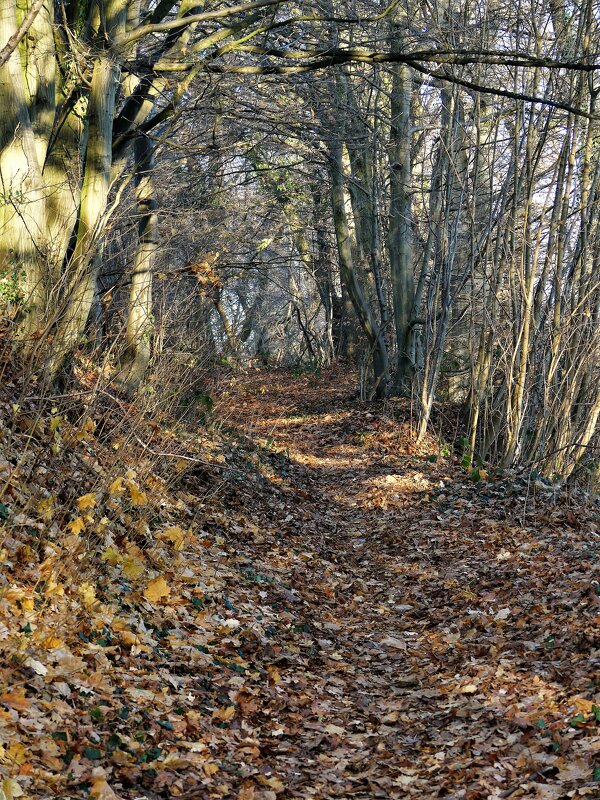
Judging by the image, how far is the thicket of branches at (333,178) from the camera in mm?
7664

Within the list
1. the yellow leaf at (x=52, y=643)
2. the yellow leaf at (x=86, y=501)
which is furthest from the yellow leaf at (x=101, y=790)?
the yellow leaf at (x=86, y=501)

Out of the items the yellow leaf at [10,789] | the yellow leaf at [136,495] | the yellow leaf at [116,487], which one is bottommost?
the yellow leaf at [10,789]

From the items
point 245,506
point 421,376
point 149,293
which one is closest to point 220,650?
point 245,506

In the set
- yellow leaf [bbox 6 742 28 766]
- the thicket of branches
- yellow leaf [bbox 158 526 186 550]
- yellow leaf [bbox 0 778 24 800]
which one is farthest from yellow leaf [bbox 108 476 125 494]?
yellow leaf [bbox 0 778 24 800]

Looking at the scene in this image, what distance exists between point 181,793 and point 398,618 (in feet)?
12.0

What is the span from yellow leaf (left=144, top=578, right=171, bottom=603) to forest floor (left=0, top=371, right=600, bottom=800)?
14 mm

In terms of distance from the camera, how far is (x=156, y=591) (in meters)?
5.84

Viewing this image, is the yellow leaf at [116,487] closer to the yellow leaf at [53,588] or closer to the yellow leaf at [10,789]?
the yellow leaf at [53,588]

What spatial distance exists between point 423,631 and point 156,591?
2.35m

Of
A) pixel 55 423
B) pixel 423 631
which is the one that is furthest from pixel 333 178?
pixel 423 631

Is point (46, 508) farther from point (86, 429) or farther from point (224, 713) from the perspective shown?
point (224, 713)

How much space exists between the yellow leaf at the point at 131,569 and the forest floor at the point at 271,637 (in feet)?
0.11

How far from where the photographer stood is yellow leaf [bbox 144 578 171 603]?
5.82 metres

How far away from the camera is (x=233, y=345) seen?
14.3 metres
